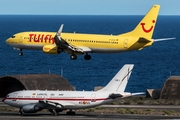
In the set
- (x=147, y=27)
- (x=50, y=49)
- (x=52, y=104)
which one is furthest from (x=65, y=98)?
(x=147, y=27)

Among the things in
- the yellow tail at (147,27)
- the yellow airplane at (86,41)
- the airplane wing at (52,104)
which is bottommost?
the airplane wing at (52,104)

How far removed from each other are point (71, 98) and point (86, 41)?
99.1 ft

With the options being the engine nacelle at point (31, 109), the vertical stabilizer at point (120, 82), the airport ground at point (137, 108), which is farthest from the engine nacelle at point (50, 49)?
the vertical stabilizer at point (120, 82)

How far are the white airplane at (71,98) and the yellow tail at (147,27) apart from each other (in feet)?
103

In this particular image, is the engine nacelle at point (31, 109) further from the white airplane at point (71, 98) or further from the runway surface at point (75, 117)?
the runway surface at point (75, 117)

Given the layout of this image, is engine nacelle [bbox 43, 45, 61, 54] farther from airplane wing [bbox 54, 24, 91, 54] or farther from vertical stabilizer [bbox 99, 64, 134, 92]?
vertical stabilizer [bbox 99, 64, 134, 92]

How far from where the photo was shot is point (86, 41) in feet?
411

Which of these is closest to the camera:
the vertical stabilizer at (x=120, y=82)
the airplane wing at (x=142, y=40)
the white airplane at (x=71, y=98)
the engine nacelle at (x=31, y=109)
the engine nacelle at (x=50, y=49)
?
the white airplane at (x=71, y=98)

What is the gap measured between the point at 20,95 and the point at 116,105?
703 inches

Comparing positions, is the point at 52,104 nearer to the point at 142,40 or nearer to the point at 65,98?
the point at 65,98

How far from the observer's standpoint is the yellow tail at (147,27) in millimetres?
127938

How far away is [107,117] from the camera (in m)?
91.5

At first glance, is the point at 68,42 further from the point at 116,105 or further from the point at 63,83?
the point at 116,105

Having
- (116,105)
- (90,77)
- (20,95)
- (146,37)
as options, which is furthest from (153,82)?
(20,95)
